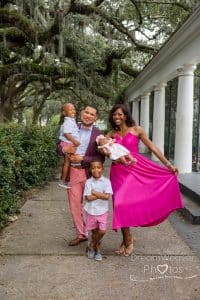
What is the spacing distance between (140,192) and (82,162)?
2.47 feet

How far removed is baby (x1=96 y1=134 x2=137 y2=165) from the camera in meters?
4.76

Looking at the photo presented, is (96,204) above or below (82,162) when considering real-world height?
below

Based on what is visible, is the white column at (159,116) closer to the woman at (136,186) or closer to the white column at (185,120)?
the white column at (185,120)

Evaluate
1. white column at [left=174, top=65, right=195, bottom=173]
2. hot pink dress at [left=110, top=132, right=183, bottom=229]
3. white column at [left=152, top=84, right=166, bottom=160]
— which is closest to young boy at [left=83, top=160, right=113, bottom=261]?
hot pink dress at [left=110, top=132, right=183, bottom=229]

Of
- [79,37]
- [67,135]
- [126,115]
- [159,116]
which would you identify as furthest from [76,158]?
[79,37]

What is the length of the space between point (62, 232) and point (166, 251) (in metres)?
1.53

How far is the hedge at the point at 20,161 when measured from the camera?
6.26m

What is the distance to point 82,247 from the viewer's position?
5.26 m

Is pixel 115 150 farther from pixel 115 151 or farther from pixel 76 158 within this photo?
pixel 76 158

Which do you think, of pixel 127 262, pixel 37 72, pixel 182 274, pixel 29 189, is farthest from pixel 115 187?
pixel 37 72

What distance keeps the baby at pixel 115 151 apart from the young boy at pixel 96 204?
19 centimetres

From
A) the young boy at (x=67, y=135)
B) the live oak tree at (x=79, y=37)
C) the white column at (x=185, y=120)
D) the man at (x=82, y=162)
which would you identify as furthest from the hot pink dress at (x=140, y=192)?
the live oak tree at (x=79, y=37)

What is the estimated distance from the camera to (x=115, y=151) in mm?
4766

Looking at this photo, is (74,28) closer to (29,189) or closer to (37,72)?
(37,72)
